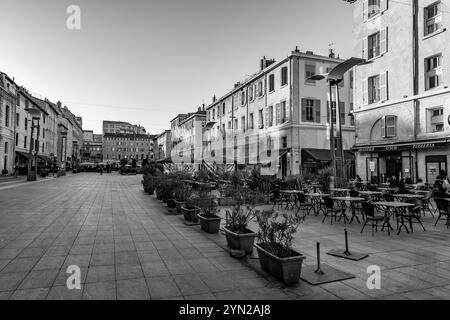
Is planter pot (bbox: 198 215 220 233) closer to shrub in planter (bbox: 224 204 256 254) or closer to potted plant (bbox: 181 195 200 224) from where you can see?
potted plant (bbox: 181 195 200 224)

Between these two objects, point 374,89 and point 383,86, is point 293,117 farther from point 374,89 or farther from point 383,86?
point 383,86

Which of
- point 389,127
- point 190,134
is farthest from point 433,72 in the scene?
point 190,134

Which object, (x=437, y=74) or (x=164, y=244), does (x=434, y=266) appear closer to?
(x=164, y=244)

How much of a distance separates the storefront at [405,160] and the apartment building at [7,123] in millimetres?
37031

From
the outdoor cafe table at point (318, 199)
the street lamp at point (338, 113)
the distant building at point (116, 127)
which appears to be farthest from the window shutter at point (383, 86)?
the distant building at point (116, 127)

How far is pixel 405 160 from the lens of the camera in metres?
19.0

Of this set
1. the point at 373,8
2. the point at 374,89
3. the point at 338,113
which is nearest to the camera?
the point at 338,113

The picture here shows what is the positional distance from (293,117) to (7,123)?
110ft

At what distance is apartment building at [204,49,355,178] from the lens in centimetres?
2770

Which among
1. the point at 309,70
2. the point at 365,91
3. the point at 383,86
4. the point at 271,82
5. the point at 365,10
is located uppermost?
the point at 365,10

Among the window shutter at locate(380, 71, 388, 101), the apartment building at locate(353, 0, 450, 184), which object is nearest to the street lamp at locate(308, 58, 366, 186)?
the apartment building at locate(353, 0, 450, 184)
